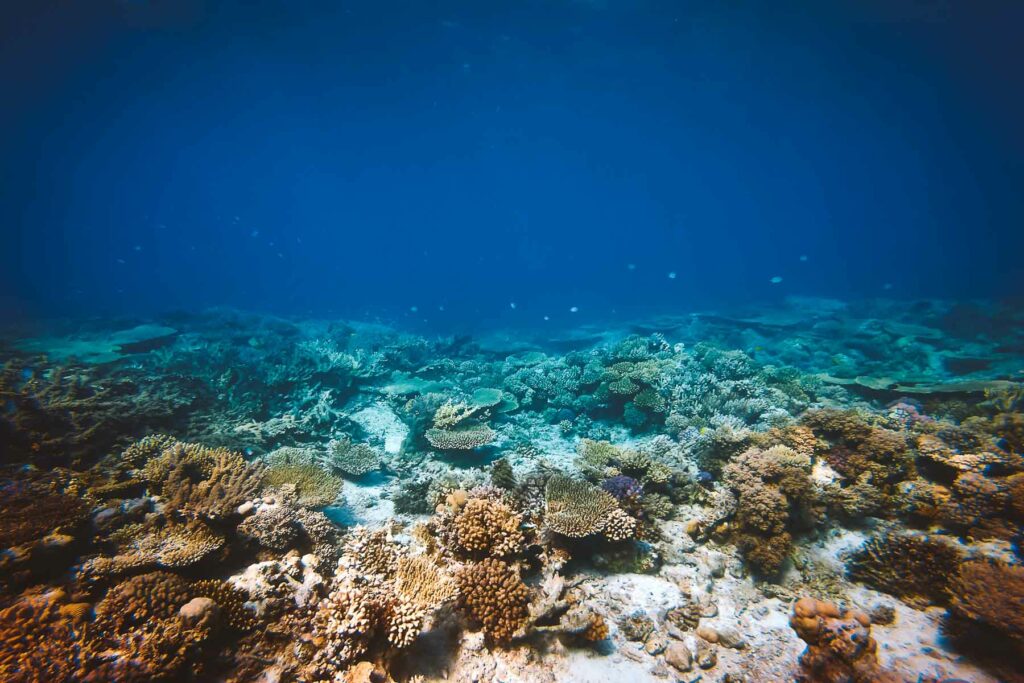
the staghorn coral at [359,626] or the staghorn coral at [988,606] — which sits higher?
the staghorn coral at [988,606]

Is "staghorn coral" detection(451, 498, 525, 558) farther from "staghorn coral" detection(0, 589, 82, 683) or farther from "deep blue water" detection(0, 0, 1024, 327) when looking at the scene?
"deep blue water" detection(0, 0, 1024, 327)

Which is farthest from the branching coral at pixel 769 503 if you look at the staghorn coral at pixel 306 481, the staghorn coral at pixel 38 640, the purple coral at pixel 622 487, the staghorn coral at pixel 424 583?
the staghorn coral at pixel 38 640

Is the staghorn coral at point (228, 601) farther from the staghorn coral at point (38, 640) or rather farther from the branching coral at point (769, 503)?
the branching coral at point (769, 503)

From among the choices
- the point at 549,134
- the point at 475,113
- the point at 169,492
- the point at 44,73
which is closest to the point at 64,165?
the point at 44,73

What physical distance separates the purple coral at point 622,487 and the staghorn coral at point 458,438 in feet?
10.6

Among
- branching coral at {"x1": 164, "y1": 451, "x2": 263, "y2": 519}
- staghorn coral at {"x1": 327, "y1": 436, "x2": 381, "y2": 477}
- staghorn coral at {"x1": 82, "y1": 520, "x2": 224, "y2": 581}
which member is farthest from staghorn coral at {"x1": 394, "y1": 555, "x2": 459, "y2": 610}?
staghorn coral at {"x1": 327, "y1": 436, "x2": 381, "y2": 477}

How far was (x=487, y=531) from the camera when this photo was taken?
4398 millimetres

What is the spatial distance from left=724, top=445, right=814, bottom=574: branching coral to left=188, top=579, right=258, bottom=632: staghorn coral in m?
6.01

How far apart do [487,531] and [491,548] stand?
0.19 meters

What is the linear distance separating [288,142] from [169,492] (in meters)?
66.7

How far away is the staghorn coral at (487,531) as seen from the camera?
434cm

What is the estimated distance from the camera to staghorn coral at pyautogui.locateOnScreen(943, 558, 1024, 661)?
3527mm

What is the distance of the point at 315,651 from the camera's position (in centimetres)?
337

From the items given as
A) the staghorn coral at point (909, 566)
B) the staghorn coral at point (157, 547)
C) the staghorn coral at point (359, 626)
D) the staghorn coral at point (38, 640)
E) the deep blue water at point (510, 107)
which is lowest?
the staghorn coral at point (359, 626)
